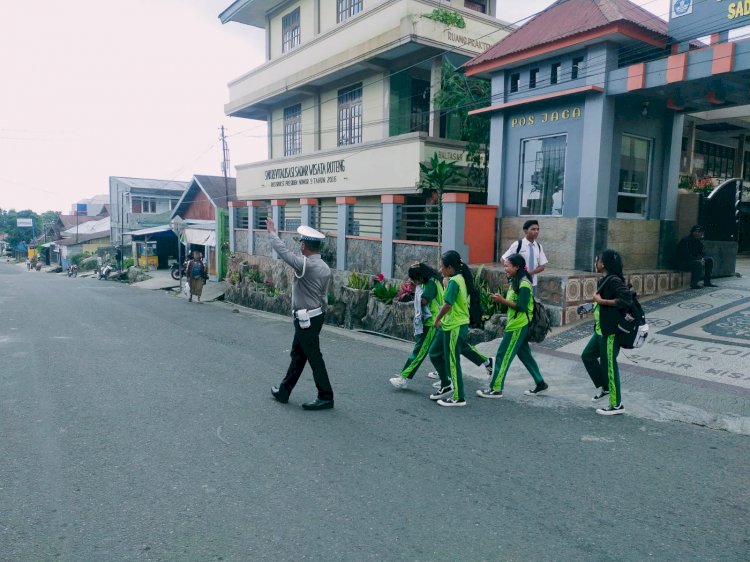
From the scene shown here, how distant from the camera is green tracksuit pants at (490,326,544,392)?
6.50 meters

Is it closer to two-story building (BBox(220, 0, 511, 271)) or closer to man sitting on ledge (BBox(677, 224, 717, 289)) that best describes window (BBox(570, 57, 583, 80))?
two-story building (BBox(220, 0, 511, 271))

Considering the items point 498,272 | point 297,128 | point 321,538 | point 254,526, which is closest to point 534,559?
point 321,538

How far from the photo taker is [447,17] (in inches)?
572

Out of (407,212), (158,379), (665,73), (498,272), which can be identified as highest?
(665,73)

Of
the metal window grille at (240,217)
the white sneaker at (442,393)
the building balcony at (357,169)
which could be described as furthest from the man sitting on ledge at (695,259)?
the metal window grille at (240,217)

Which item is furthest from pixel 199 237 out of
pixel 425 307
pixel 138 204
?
pixel 425 307

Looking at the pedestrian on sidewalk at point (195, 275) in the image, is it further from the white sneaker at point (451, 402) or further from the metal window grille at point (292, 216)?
the white sneaker at point (451, 402)

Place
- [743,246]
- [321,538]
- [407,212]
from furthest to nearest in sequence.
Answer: [743,246] → [407,212] → [321,538]

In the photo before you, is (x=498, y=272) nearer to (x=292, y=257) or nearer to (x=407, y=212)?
(x=407, y=212)

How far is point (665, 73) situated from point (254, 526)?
1027 cm

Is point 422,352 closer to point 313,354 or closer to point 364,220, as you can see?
point 313,354

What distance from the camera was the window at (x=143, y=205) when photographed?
154 feet

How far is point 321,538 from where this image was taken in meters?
3.50

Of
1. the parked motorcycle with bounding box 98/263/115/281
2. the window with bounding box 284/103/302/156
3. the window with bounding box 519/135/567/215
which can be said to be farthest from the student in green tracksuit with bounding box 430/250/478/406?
the parked motorcycle with bounding box 98/263/115/281
